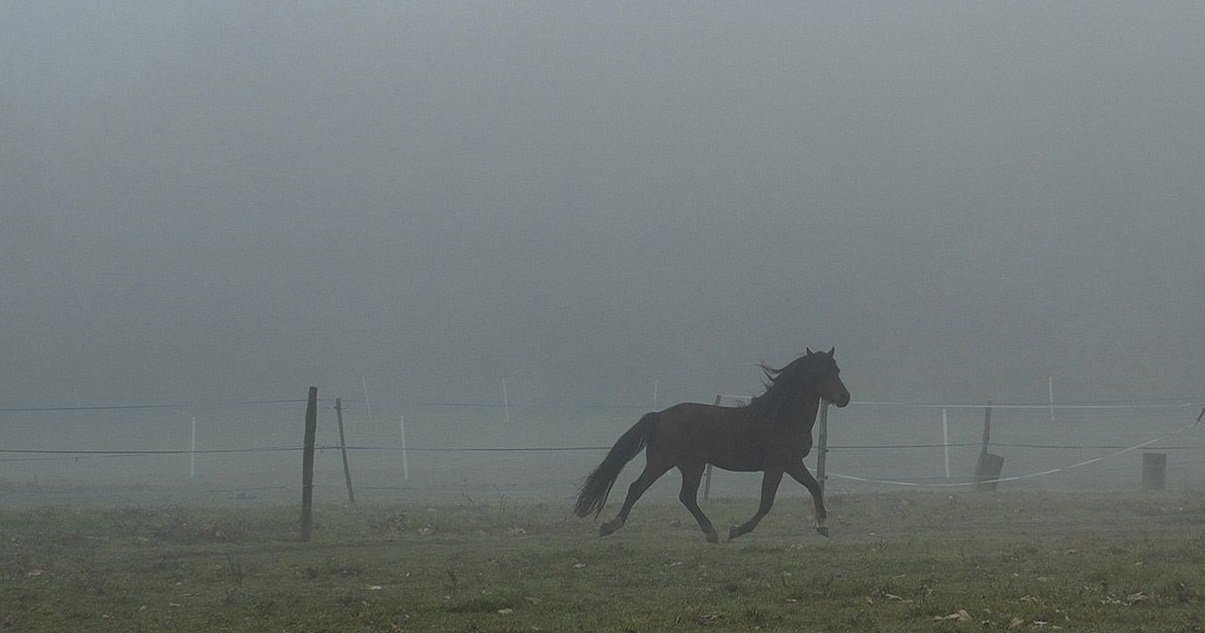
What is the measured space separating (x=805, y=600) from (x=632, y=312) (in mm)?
82275

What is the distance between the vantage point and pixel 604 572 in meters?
12.1

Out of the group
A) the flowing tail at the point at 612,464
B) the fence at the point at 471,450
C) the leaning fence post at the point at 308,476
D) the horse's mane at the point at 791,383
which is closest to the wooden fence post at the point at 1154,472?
the fence at the point at 471,450

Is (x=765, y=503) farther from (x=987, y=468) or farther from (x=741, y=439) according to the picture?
(x=987, y=468)

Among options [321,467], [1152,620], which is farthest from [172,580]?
[321,467]

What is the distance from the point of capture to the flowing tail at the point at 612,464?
1535 cm

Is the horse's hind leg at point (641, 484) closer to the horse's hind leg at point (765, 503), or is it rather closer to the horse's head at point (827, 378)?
the horse's hind leg at point (765, 503)

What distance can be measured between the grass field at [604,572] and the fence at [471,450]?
4.42 feet

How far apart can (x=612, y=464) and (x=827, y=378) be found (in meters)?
2.81

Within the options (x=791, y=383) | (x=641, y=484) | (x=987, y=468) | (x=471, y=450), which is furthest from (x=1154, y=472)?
(x=471, y=450)

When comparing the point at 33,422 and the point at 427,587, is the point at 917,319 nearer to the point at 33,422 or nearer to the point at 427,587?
the point at 33,422

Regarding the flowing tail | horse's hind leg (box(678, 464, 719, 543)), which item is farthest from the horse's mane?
the flowing tail

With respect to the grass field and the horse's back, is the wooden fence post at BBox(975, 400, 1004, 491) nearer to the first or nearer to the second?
the grass field

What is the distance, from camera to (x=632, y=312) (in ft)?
302

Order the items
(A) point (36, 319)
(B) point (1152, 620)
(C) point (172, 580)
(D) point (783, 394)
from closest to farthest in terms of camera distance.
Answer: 1. (B) point (1152, 620)
2. (C) point (172, 580)
3. (D) point (783, 394)
4. (A) point (36, 319)
